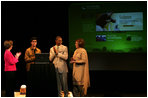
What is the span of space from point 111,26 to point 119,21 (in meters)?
0.28

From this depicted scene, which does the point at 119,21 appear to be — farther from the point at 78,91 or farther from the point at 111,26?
the point at 78,91

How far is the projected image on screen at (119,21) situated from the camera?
6.60 m

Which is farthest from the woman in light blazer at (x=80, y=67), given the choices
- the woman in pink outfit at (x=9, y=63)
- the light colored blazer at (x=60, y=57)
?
the woman in pink outfit at (x=9, y=63)

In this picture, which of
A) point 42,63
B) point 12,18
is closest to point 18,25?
point 12,18

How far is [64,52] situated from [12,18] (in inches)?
99.2

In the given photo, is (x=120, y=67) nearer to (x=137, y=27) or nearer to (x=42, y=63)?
(x=137, y=27)

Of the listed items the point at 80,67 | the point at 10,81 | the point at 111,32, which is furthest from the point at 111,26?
the point at 10,81

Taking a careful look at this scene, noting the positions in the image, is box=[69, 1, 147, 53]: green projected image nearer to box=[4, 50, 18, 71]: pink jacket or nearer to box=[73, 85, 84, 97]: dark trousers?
box=[73, 85, 84, 97]: dark trousers

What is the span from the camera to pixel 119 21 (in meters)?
6.66

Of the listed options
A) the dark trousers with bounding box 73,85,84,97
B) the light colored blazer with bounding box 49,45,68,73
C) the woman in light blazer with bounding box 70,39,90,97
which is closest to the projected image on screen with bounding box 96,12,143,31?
the woman in light blazer with bounding box 70,39,90,97

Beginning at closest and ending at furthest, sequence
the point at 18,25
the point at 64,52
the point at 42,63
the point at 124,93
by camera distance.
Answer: the point at 42,63 < the point at 64,52 < the point at 124,93 < the point at 18,25

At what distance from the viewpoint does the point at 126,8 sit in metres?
6.67

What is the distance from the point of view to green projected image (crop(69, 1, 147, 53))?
21.7ft

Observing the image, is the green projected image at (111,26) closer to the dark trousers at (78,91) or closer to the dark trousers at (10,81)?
the dark trousers at (78,91)
